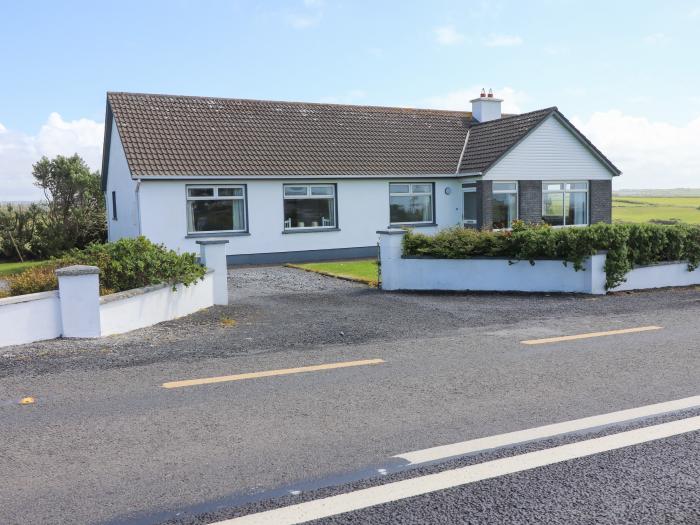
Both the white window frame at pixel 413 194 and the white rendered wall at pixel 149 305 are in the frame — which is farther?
the white window frame at pixel 413 194

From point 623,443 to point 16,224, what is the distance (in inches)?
1082

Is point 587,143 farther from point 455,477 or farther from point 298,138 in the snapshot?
point 455,477

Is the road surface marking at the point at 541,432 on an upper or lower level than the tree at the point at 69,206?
lower

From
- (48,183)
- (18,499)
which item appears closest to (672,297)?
(18,499)

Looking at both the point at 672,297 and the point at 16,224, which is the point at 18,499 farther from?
the point at 16,224

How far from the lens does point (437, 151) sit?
2592 cm

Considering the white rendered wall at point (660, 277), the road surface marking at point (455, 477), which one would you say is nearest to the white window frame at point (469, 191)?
the white rendered wall at point (660, 277)

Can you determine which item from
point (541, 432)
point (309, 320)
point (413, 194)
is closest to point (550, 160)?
point (413, 194)

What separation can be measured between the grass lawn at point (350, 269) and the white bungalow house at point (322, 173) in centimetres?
154

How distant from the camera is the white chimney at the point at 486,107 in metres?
28.5

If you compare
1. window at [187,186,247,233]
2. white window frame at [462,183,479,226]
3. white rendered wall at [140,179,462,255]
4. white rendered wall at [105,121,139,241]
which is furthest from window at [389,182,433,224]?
white rendered wall at [105,121,139,241]

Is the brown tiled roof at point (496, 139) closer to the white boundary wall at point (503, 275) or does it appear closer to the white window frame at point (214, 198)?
the white window frame at point (214, 198)

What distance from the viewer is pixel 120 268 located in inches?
421

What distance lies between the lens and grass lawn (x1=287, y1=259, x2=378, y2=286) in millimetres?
17375
